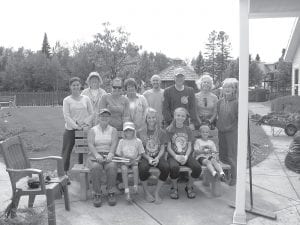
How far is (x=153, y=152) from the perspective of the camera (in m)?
5.69

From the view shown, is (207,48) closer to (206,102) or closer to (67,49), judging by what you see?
(67,49)

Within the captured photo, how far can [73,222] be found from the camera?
15.4ft

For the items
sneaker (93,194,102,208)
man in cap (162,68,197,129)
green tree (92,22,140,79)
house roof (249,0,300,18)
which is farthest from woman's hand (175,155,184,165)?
green tree (92,22,140,79)

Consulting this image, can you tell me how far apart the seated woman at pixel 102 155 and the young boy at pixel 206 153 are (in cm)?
132

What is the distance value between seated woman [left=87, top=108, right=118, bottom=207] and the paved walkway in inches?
8.7

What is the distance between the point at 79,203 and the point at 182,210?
147cm

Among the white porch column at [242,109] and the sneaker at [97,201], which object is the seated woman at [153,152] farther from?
the white porch column at [242,109]

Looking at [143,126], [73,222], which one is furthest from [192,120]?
[73,222]

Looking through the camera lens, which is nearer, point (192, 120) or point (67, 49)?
point (192, 120)

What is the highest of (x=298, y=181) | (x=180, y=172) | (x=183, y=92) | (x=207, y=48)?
(x=207, y=48)

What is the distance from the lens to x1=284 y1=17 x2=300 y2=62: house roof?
1620 cm

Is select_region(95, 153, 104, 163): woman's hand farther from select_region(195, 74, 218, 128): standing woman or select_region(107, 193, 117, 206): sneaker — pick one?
select_region(195, 74, 218, 128): standing woman

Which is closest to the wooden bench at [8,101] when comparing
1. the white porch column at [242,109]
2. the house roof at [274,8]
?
the house roof at [274,8]

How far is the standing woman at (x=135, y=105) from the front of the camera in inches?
250
